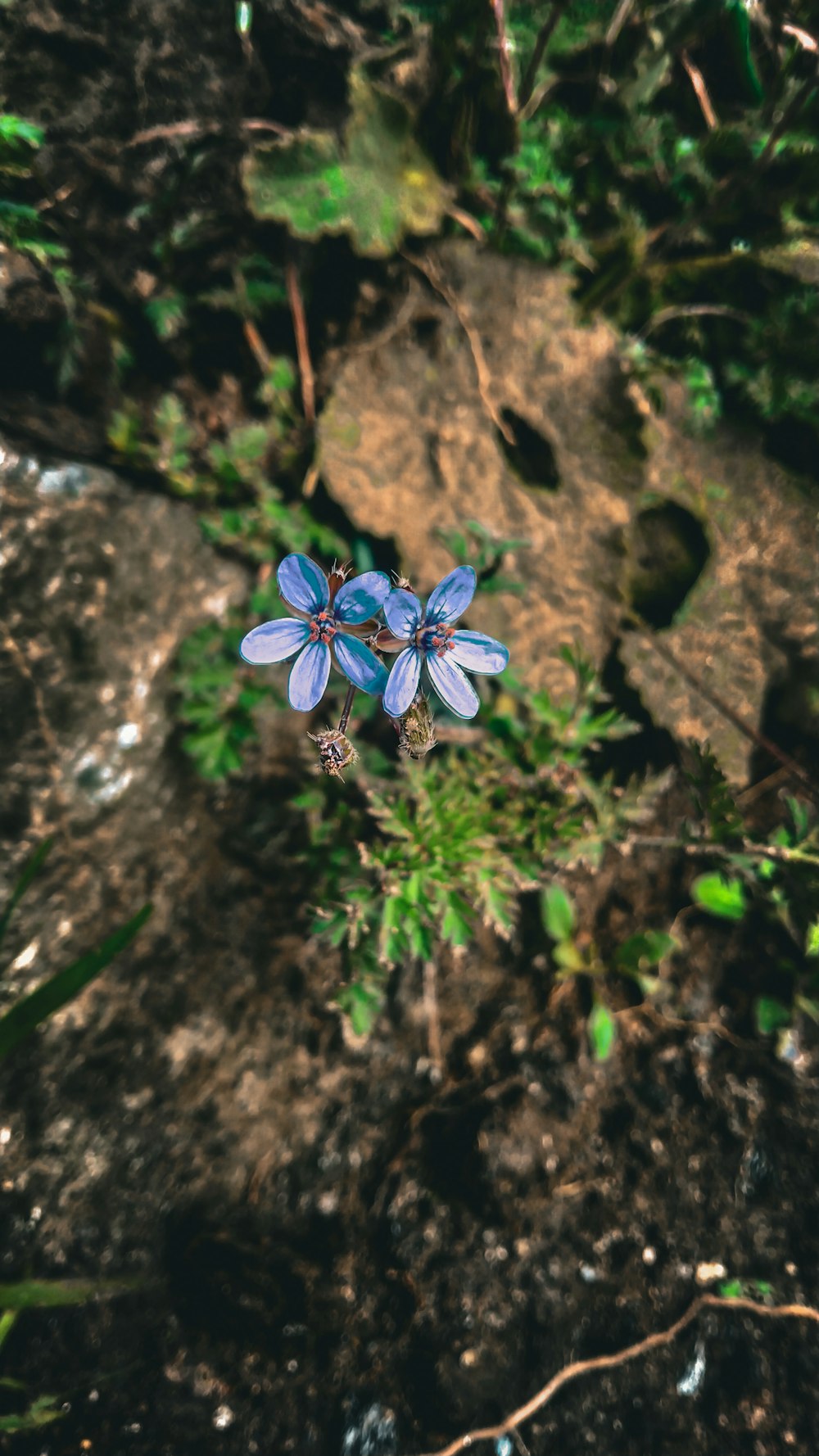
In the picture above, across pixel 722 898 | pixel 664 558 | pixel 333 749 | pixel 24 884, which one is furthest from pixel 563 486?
pixel 24 884

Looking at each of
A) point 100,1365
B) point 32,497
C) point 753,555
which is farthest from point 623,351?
point 100,1365

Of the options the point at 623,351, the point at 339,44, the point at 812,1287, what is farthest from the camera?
the point at 623,351

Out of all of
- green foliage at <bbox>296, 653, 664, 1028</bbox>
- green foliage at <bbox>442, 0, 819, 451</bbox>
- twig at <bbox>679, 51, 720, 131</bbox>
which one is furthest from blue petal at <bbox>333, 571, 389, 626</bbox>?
twig at <bbox>679, 51, 720, 131</bbox>

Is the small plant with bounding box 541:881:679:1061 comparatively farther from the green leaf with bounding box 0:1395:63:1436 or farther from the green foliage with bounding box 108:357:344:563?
the green leaf with bounding box 0:1395:63:1436

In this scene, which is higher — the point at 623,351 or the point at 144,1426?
the point at 623,351

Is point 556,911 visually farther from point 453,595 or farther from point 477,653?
point 453,595

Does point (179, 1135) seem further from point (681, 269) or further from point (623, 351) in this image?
point (681, 269)

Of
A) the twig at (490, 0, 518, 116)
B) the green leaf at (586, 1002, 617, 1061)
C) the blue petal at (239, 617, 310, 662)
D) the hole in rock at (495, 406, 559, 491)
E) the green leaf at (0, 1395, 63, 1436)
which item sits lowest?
the green leaf at (0, 1395, 63, 1436)
